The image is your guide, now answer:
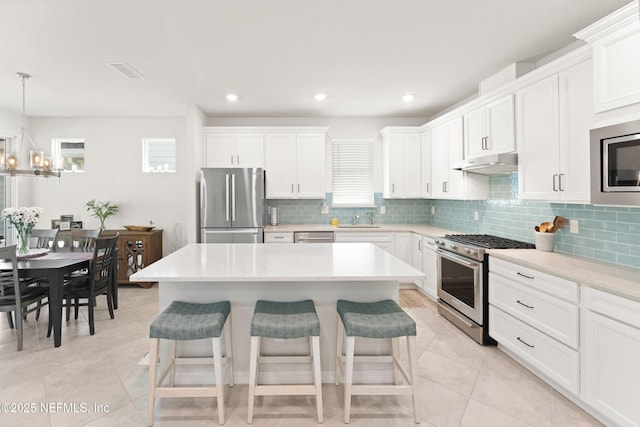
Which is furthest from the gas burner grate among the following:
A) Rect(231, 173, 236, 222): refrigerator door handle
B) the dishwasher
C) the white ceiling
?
Rect(231, 173, 236, 222): refrigerator door handle

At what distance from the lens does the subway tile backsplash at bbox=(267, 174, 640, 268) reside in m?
2.42

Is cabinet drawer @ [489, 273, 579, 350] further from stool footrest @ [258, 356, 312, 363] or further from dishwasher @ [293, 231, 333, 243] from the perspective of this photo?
dishwasher @ [293, 231, 333, 243]

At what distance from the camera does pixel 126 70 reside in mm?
3441

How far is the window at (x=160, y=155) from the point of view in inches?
221

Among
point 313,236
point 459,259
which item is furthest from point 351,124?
point 459,259

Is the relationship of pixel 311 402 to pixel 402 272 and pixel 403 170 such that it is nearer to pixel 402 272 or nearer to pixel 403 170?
pixel 402 272

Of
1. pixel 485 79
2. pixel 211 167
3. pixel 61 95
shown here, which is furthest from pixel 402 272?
pixel 61 95

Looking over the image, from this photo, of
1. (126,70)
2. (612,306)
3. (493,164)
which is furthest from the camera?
(126,70)

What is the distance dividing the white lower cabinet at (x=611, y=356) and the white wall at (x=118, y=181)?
525 cm

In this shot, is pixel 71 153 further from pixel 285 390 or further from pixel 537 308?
pixel 537 308

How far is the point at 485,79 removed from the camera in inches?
146

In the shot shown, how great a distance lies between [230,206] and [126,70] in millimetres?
1977

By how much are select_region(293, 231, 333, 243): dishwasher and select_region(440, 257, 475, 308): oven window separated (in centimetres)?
163

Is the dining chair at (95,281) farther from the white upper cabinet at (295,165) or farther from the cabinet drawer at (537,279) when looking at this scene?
the cabinet drawer at (537,279)
